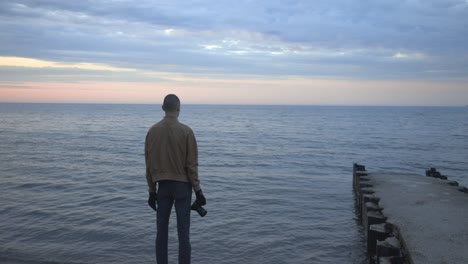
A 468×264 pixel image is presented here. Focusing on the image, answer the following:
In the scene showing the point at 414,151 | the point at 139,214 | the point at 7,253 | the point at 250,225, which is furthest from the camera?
the point at 414,151

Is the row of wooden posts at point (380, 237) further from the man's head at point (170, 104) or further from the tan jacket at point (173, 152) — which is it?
the man's head at point (170, 104)

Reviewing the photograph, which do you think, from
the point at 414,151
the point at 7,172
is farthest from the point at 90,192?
the point at 414,151

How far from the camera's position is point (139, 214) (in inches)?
484

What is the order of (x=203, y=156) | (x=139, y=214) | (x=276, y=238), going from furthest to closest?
(x=203, y=156), (x=139, y=214), (x=276, y=238)

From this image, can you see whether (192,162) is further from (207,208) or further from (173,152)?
(207,208)

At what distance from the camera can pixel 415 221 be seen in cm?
835

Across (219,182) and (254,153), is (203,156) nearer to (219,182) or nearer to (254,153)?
(254,153)

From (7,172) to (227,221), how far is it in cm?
1330

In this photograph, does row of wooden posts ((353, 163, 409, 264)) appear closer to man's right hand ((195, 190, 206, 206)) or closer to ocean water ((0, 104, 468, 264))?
ocean water ((0, 104, 468, 264))

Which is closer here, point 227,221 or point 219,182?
point 227,221

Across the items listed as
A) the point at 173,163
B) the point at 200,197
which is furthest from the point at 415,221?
the point at 173,163

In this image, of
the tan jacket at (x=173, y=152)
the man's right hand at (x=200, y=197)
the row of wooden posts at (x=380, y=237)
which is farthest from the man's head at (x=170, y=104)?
the row of wooden posts at (x=380, y=237)

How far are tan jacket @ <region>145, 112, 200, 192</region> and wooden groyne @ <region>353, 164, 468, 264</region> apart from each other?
3226 millimetres

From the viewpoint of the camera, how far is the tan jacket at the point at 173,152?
547 cm
